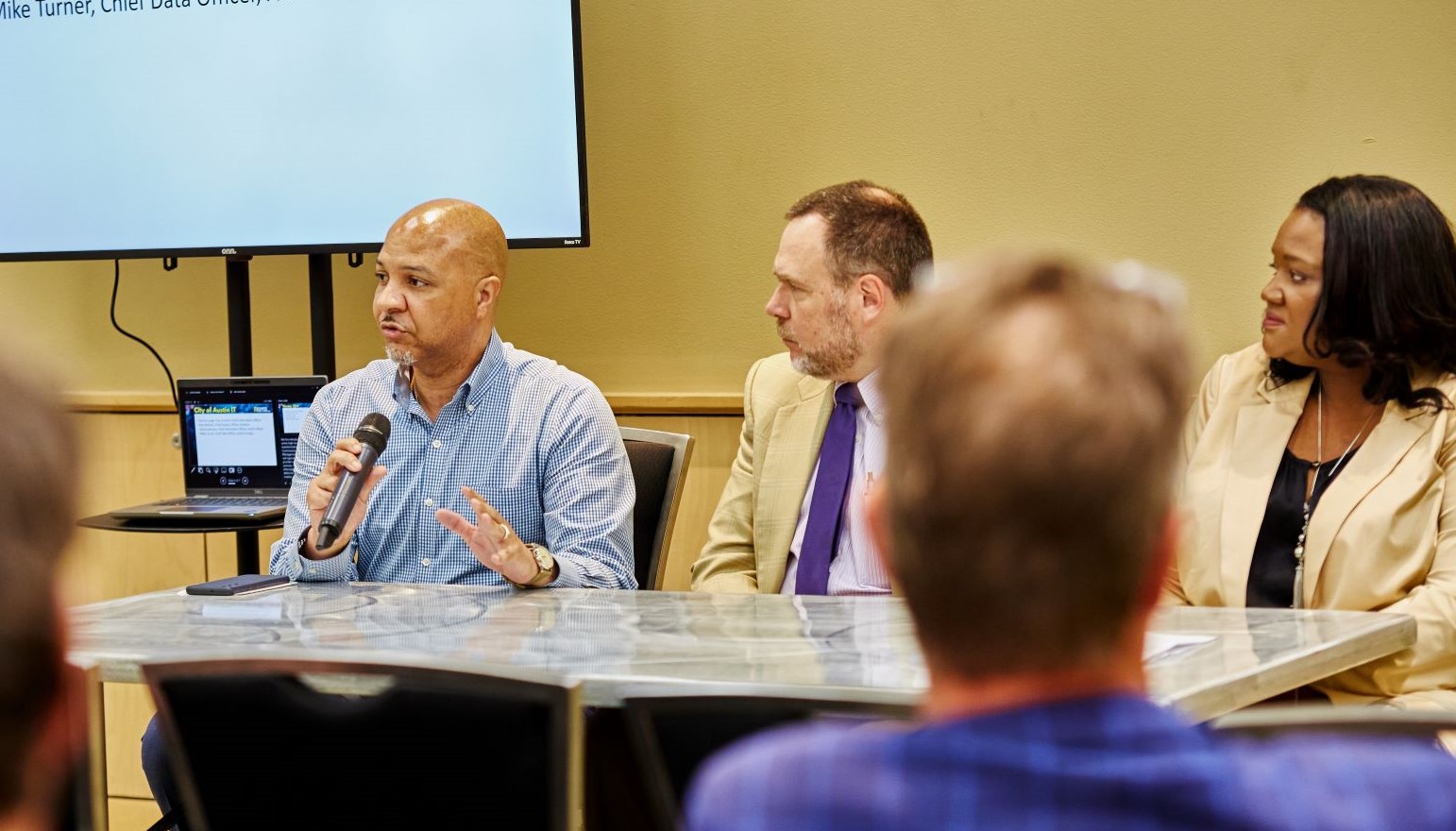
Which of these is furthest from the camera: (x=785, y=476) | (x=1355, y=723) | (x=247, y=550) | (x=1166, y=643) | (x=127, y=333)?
(x=127, y=333)

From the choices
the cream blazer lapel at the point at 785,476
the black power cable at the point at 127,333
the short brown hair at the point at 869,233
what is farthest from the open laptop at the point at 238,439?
the short brown hair at the point at 869,233

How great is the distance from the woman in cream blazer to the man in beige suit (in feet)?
2.07

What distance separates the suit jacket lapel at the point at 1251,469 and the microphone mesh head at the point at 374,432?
1472mm

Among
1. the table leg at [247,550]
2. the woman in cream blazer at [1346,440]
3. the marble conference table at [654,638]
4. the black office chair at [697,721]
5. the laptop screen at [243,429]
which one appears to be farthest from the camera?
the table leg at [247,550]

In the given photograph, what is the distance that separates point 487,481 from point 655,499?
0.36m

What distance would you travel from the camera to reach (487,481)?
9.03 ft

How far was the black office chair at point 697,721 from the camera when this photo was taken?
130 centimetres

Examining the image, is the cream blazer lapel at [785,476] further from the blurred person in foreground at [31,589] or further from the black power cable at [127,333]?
the blurred person in foreground at [31,589]

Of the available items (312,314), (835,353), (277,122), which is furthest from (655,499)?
(277,122)

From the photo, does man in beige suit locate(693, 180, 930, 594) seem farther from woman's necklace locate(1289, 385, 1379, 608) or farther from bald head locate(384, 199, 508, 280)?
Answer: woman's necklace locate(1289, 385, 1379, 608)

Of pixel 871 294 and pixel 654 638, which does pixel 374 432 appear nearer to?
pixel 654 638

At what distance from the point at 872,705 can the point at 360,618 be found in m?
1.10

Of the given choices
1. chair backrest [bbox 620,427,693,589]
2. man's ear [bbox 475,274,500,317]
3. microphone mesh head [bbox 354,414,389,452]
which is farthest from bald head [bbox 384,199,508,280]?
microphone mesh head [bbox 354,414,389,452]

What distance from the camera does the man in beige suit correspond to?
2838 millimetres
